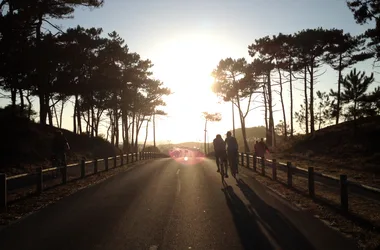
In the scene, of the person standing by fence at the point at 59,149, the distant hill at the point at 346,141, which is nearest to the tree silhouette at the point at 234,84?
the distant hill at the point at 346,141

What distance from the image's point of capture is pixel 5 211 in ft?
33.5

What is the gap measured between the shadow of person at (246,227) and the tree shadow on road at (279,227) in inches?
8.4

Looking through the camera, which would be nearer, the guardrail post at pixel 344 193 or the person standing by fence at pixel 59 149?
the guardrail post at pixel 344 193

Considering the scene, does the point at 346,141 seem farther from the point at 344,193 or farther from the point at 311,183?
the point at 344,193

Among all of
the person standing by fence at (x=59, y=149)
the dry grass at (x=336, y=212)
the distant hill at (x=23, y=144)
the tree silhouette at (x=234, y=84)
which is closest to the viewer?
the dry grass at (x=336, y=212)

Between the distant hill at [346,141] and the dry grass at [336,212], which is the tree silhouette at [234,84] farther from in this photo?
the dry grass at [336,212]

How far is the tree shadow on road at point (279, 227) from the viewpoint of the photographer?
6.79 meters

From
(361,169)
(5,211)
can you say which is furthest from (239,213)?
(361,169)

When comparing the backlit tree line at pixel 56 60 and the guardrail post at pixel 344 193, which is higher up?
the backlit tree line at pixel 56 60

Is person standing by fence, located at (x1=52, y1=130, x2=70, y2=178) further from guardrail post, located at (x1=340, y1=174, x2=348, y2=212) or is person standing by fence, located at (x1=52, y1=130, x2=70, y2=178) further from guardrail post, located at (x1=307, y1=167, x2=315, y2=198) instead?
guardrail post, located at (x1=340, y1=174, x2=348, y2=212)

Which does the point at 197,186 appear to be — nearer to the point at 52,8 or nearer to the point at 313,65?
the point at 52,8

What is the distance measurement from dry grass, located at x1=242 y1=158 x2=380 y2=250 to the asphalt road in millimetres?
322

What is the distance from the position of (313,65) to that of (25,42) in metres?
27.8

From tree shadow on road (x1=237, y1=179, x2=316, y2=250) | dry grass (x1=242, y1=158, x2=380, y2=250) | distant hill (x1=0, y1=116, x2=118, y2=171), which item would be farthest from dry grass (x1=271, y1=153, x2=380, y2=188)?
distant hill (x1=0, y1=116, x2=118, y2=171)
